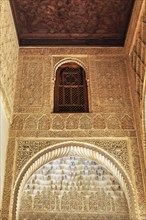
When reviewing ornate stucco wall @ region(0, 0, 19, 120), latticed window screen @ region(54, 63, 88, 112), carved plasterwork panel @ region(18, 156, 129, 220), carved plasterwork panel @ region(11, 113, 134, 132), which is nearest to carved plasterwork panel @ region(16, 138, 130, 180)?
carved plasterwork panel @ region(11, 113, 134, 132)

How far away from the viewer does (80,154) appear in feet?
13.3

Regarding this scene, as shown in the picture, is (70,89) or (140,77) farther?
(70,89)

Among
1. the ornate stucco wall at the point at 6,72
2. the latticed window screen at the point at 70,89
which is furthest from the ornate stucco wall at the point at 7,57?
the latticed window screen at the point at 70,89

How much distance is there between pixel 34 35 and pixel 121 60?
4.92 ft

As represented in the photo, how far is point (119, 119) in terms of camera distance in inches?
165

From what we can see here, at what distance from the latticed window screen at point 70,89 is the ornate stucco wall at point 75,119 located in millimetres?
125

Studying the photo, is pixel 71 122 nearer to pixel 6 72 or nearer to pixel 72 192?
pixel 6 72

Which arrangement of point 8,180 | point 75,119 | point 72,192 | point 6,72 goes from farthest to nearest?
point 72,192 → point 75,119 → point 6,72 → point 8,180

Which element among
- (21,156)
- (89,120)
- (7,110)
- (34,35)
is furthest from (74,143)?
(34,35)

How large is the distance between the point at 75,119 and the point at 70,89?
0.70 metres

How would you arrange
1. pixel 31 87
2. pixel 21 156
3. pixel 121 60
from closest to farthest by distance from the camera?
pixel 21 156 < pixel 31 87 < pixel 121 60

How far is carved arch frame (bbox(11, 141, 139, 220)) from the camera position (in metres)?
3.65

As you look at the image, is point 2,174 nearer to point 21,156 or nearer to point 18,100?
point 21,156

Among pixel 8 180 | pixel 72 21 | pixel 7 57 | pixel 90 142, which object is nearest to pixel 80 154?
pixel 90 142
